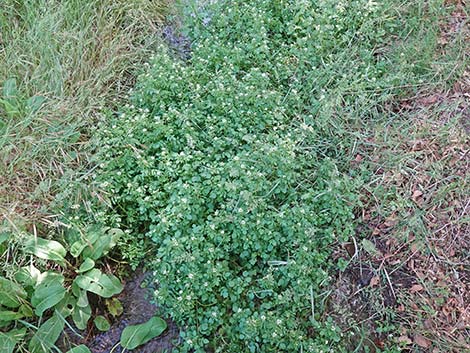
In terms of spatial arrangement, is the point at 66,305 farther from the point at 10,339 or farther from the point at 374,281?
the point at 374,281

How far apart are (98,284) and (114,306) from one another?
151 mm

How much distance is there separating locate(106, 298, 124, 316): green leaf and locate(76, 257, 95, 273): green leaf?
7.9 inches

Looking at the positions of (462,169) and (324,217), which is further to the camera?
(462,169)

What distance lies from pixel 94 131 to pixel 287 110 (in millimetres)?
1152

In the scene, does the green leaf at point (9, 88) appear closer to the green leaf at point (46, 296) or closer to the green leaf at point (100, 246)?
the green leaf at point (100, 246)

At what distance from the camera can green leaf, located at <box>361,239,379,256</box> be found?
8.65 feet

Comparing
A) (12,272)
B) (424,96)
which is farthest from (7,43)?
(424,96)

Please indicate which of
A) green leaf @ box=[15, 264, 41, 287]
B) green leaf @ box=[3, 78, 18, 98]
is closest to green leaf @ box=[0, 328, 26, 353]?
green leaf @ box=[15, 264, 41, 287]

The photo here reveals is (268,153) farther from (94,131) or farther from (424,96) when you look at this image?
(424,96)

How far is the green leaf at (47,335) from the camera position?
2.37m

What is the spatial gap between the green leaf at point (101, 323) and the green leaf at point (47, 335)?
162 millimetres

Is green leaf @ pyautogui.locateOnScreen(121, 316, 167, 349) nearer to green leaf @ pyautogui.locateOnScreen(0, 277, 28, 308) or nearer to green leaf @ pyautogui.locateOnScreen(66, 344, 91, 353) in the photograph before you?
green leaf @ pyautogui.locateOnScreen(66, 344, 91, 353)

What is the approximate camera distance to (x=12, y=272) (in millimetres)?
2477

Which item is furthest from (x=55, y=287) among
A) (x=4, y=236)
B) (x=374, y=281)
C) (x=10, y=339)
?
(x=374, y=281)
